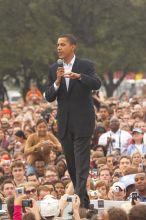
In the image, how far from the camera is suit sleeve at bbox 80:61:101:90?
1120 centimetres

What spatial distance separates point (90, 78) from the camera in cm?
1124

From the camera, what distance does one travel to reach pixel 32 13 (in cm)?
4916

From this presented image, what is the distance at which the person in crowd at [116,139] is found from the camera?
20.5m

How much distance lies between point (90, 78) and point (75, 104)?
14.0 inches

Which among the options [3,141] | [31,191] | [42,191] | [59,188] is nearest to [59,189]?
[59,188]

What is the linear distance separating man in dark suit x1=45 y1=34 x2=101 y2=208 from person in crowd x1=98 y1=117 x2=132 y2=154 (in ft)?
28.4

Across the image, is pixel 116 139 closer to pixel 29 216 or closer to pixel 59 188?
pixel 59 188

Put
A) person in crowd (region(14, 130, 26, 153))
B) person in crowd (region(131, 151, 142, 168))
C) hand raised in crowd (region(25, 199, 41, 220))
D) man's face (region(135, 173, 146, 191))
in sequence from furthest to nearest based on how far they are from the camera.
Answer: person in crowd (region(14, 130, 26, 153))
person in crowd (region(131, 151, 142, 168))
man's face (region(135, 173, 146, 191))
hand raised in crowd (region(25, 199, 41, 220))

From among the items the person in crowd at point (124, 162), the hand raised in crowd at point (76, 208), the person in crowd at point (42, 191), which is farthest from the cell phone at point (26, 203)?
the person in crowd at point (124, 162)

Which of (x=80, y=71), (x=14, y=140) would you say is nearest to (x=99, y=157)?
(x=14, y=140)

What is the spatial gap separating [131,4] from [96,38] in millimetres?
2602

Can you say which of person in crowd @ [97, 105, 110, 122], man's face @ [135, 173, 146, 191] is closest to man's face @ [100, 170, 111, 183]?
man's face @ [135, 173, 146, 191]

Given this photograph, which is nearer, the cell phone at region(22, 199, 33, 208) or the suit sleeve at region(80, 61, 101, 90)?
the cell phone at region(22, 199, 33, 208)

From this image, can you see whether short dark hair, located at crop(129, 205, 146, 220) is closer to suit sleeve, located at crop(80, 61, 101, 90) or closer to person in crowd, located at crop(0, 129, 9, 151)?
suit sleeve, located at crop(80, 61, 101, 90)
